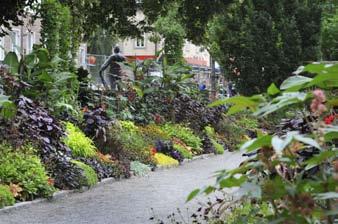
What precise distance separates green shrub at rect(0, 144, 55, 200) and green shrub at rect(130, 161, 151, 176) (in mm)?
2973

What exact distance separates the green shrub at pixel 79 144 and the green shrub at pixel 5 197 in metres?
2.86

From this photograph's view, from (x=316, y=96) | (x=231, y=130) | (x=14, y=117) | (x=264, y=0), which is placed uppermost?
(x=264, y=0)

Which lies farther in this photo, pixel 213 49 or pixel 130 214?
pixel 213 49

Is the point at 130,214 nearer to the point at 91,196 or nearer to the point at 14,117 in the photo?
the point at 91,196

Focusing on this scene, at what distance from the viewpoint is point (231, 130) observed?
19.3 meters

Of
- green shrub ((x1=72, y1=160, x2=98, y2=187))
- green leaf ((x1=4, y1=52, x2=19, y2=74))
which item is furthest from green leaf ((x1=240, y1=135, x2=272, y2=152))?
green leaf ((x1=4, y1=52, x2=19, y2=74))

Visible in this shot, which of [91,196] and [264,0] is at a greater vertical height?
[264,0]

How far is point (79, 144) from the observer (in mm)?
10773

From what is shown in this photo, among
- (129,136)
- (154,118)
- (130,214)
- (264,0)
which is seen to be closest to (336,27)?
(264,0)

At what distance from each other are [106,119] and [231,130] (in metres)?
7.64

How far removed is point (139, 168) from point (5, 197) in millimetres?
4432

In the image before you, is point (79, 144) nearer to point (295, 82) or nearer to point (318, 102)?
point (295, 82)

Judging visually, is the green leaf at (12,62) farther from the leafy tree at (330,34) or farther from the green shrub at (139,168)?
the leafy tree at (330,34)

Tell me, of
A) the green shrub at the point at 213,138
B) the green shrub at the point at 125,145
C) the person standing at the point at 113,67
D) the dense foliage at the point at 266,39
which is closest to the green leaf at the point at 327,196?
the green shrub at the point at 125,145
